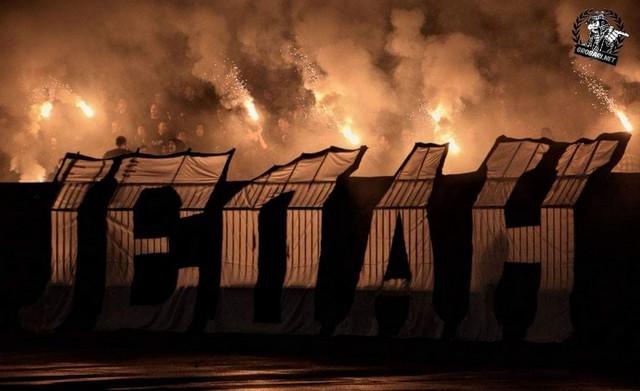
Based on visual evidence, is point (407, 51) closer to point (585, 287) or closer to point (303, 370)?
point (585, 287)

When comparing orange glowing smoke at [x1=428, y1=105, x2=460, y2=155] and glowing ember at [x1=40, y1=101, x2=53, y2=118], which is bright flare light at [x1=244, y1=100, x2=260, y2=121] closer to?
orange glowing smoke at [x1=428, y1=105, x2=460, y2=155]

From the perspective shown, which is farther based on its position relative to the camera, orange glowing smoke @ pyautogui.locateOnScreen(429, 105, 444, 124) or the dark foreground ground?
orange glowing smoke @ pyautogui.locateOnScreen(429, 105, 444, 124)

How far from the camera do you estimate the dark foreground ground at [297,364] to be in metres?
11.4

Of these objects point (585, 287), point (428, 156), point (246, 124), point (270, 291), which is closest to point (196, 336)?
point (270, 291)

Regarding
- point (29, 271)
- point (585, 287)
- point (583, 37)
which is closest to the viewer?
point (585, 287)

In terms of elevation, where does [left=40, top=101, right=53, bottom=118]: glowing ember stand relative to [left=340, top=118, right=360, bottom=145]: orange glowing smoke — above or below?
above

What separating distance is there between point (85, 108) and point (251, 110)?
10.4 feet

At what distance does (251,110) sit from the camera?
2650 cm

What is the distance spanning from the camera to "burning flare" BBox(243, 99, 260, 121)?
86.4 ft

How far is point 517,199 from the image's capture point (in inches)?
576

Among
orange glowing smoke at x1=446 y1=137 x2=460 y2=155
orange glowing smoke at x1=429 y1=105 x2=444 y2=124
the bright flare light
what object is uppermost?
the bright flare light

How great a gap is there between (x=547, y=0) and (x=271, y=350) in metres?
12.0

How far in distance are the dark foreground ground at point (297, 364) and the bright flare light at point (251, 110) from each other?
10.6m


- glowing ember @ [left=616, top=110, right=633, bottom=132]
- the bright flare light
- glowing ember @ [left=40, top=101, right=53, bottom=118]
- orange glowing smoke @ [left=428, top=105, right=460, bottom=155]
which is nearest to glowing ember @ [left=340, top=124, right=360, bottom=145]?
orange glowing smoke @ [left=428, top=105, right=460, bottom=155]
